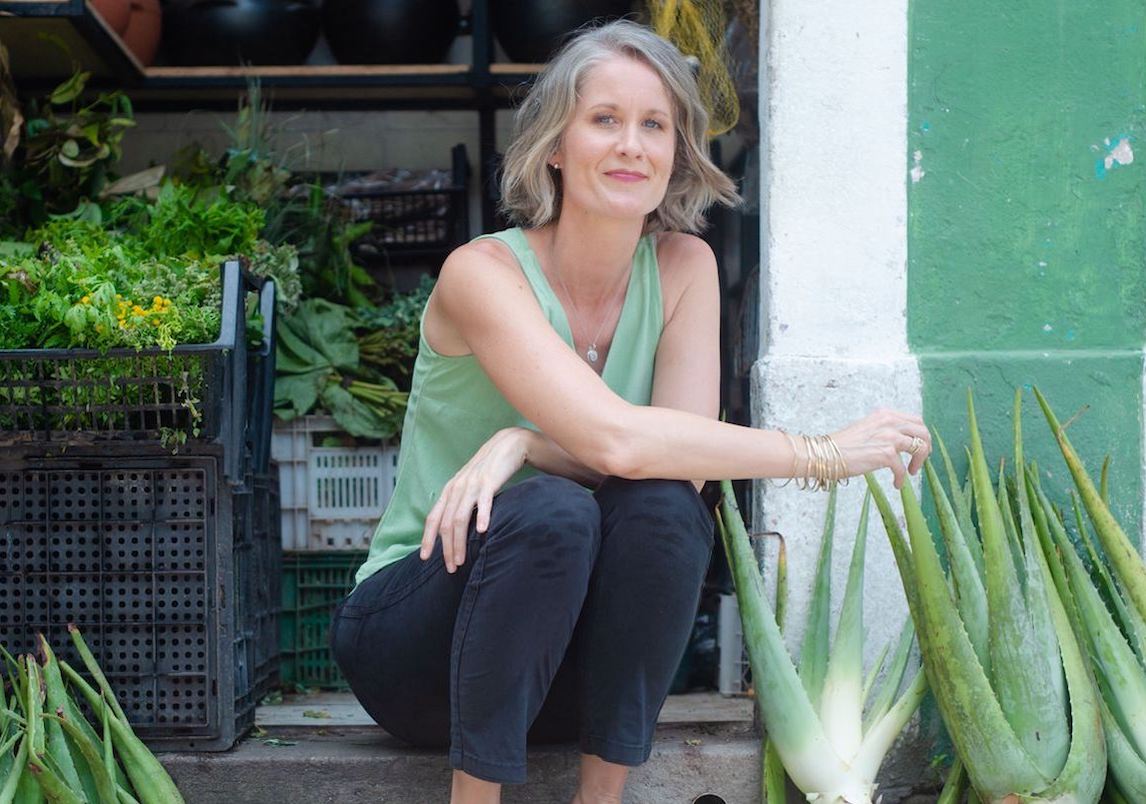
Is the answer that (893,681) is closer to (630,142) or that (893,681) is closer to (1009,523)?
(1009,523)

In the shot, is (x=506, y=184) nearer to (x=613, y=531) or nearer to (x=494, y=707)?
(x=613, y=531)

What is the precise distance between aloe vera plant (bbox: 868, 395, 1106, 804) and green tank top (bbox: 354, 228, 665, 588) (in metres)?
0.55

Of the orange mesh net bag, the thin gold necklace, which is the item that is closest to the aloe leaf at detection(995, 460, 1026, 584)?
the thin gold necklace

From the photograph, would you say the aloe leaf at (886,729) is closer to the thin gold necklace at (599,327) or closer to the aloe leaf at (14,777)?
the thin gold necklace at (599,327)

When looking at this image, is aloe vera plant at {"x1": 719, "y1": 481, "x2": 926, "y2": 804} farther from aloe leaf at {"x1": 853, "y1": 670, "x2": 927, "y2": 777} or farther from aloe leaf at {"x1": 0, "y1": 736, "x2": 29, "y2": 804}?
aloe leaf at {"x1": 0, "y1": 736, "x2": 29, "y2": 804}

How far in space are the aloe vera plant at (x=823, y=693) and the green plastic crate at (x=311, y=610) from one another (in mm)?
1425

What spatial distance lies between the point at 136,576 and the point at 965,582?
1.49 metres

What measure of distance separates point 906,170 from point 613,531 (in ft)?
3.38

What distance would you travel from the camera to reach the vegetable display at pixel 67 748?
6.59ft

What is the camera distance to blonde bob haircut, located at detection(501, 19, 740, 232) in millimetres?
2348

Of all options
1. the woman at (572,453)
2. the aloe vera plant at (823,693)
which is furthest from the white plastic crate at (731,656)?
the woman at (572,453)

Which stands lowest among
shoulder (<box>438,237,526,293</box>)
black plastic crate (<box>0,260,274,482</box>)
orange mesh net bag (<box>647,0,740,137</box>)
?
black plastic crate (<box>0,260,274,482</box>)

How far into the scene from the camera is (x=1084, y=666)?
6.89 ft

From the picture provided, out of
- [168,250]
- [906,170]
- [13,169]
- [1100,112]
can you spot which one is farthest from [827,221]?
[13,169]
